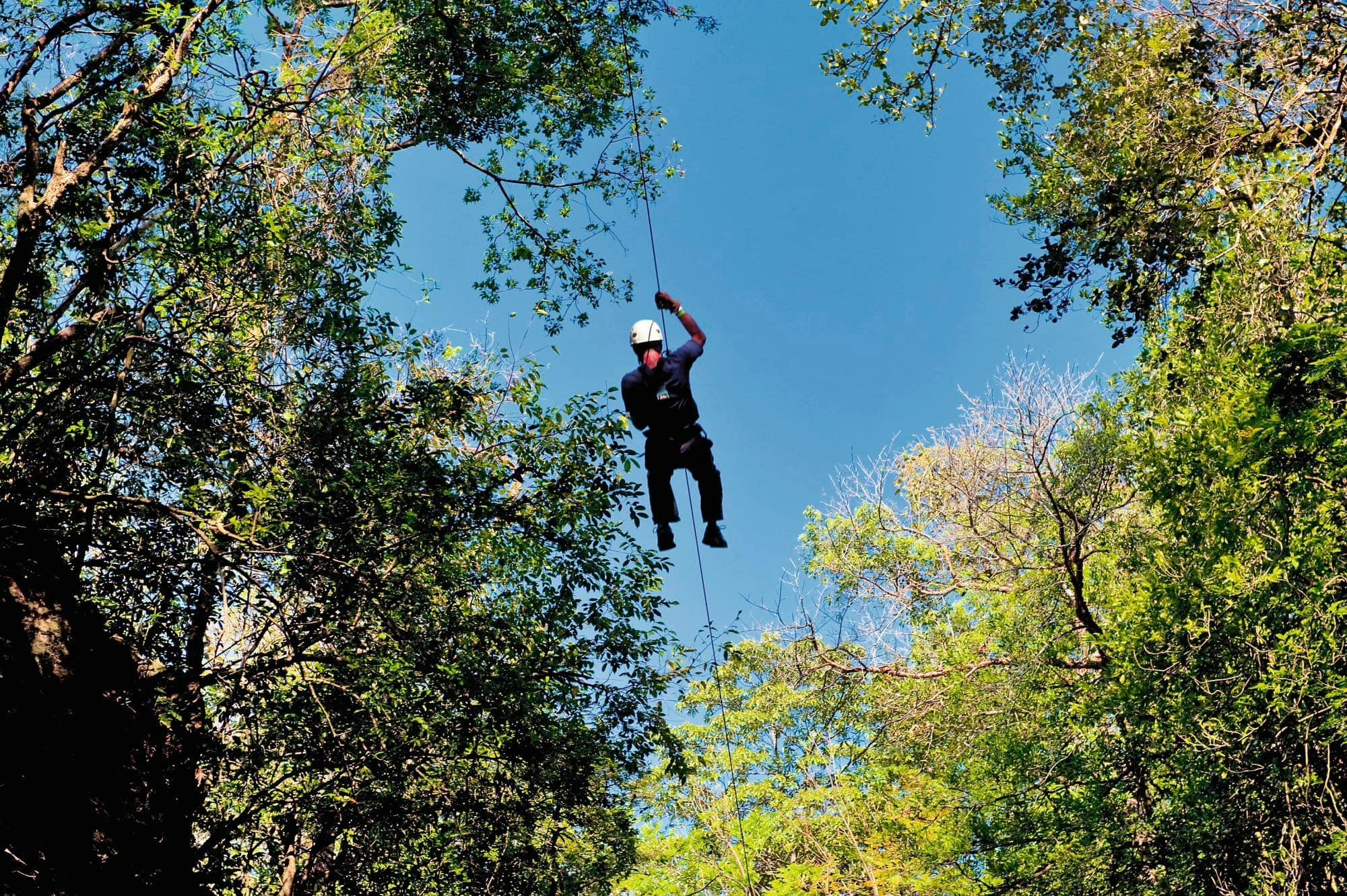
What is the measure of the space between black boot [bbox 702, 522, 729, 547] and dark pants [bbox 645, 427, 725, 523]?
12 centimetres

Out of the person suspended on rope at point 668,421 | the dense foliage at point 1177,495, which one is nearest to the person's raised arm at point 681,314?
the person suspended on rope at point 668,421

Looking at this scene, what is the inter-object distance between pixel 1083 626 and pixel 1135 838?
286 centimetres

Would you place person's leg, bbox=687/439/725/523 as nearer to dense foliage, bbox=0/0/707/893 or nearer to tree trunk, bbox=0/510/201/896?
dense foliage, bbox=0/0/707/893

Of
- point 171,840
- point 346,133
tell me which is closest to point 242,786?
point 171,840

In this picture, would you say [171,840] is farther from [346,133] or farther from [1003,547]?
[1003,547]

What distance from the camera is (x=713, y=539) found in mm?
7824

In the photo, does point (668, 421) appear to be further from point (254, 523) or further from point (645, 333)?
point (254, 523)

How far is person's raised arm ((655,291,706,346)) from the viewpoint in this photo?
7434mm

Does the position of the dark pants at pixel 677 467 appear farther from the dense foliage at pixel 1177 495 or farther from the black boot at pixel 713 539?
the dense foliage at pixel 1177 495

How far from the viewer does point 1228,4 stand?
32.7 ft

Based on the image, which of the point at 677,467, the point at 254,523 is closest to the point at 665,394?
the point at 677,467

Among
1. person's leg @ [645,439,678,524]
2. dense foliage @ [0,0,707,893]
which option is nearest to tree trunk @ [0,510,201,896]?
dense foliage @ [0,0,707,893]

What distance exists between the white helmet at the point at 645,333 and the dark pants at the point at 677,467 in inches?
31.5

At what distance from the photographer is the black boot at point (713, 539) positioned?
7.79m
